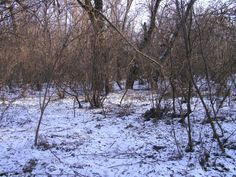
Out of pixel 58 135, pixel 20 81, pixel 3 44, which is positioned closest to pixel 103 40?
pixel 58 135

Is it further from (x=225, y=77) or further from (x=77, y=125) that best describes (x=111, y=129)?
(x=225, y=77)

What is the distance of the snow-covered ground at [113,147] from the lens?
5.08 metres

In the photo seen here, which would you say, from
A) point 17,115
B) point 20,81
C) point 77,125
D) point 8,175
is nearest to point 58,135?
point 77,125

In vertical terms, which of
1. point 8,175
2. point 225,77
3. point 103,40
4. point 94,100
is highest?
point 103,40

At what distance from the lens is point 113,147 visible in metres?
6.04

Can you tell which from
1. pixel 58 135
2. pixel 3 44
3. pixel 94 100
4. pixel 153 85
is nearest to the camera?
pixel 58 135

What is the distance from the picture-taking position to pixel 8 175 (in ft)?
16.5

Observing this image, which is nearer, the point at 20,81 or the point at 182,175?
the point at 182,175

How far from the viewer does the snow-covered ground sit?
5.08 m

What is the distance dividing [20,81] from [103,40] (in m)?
7.40

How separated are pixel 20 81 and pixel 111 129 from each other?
9359mm

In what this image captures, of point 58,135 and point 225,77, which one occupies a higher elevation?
point 225,77

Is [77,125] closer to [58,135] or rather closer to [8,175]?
[58,135]

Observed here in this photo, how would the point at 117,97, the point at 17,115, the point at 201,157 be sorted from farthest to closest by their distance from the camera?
the point at 117,97
the point at 17,115
the point at 201,157
